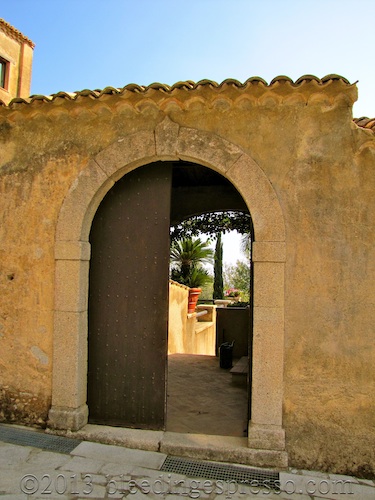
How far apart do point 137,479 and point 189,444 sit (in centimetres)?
67

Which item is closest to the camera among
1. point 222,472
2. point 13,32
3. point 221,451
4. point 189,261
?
point 222,472

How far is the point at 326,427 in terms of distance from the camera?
12.4 feet

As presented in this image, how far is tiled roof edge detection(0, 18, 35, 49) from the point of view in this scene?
1019 centimetres

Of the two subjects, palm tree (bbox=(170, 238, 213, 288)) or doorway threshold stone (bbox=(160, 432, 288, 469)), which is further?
palm tree (bbox=(170, 238, 213, 288))

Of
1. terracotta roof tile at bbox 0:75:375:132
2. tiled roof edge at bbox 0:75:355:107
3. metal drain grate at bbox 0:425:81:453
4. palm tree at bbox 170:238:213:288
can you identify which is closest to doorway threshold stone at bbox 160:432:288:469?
metal drain grate at bbox 0:425:81:453

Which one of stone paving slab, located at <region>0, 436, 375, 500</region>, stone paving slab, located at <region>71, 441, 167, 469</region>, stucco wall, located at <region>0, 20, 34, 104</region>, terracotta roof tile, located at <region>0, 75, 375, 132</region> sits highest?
stucco wall, located at <region>0, 20, 34, 104</region>

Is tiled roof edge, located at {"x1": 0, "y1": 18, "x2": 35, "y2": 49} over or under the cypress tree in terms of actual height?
over

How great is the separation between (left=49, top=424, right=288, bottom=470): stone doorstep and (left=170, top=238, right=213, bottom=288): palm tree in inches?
477

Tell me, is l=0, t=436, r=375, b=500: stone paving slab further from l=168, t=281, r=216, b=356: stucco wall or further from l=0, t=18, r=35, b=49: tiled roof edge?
l=0, t=18, r=35, b=49: tiled roof edge

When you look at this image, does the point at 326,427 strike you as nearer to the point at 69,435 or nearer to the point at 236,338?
the point at 69,435

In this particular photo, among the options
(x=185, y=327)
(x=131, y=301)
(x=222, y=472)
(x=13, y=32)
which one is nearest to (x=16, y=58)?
(x=13, y=32)

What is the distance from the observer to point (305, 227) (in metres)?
3.94

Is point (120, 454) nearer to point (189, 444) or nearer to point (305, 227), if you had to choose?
point (189, 444)

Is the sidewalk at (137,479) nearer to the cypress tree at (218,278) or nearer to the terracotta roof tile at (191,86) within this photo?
the terracotta roof tile at (191,86)
